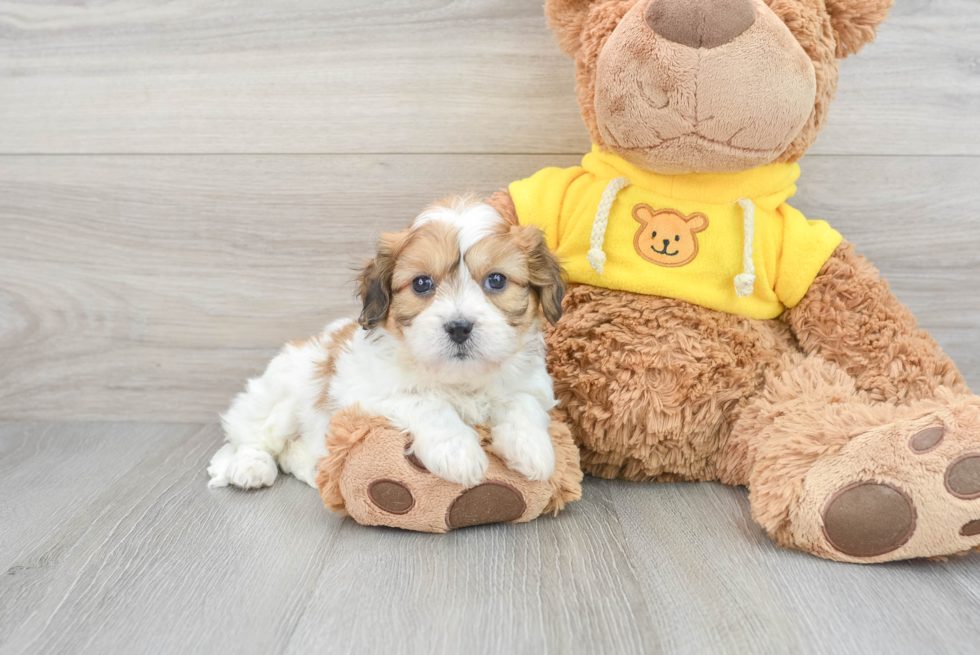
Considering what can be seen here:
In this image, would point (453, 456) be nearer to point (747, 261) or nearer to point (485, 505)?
point (485, 505)

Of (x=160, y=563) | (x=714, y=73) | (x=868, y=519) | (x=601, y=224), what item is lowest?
(x=160, y=563)

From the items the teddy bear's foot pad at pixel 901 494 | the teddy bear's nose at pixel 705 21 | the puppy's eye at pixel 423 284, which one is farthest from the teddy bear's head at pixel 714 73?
the teddy bear's foot pad at pixel 901 494

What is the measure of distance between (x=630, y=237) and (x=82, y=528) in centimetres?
134

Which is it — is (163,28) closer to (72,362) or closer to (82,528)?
(72,362)

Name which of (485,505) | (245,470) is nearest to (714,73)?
(485,505)

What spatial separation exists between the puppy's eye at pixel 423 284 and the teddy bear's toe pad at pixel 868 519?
32.2 inches

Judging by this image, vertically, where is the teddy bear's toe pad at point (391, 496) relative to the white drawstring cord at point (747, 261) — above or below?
below

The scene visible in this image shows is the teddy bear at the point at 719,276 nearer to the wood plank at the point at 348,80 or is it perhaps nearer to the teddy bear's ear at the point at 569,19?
the teddy bear's ear at the point at 569,19

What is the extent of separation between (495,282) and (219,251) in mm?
1060

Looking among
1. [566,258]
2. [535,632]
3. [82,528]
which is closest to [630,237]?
[566,258]

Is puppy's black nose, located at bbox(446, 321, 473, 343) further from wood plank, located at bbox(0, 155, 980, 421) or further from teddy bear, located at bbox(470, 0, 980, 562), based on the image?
wood plank, located at bbox(0, 155, 980, 421)

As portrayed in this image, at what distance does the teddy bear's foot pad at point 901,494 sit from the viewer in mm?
1233

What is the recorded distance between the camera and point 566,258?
1.72 metres

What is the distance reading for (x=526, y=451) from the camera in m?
1.41
